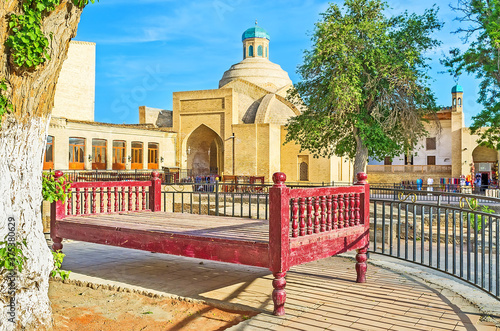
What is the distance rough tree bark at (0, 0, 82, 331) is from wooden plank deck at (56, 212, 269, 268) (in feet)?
4.08

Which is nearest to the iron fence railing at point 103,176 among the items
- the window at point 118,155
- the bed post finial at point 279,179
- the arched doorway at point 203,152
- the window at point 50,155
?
the window at point 50,155

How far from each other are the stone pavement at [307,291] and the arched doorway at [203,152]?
89.7ft

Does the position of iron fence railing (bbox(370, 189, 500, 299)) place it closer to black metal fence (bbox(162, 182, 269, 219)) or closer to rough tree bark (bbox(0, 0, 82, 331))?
black metal fence (bbox(162, 182, 269, 219))

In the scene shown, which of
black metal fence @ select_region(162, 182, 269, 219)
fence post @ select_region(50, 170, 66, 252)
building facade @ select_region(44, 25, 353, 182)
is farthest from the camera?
building facade @ select_region(44, 25, 353, 182)

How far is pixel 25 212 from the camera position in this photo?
357 cm

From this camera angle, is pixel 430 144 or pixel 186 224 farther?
pixel 430 144

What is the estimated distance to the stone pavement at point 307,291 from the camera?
12.1 ft

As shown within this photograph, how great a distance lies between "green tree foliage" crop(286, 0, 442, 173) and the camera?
16500 millimetres

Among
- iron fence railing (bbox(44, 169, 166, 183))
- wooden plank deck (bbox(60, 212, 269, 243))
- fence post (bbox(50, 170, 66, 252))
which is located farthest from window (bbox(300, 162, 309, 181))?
fence post (bbox(50, 170, 66, 252))

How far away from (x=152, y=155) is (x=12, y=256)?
28627mm

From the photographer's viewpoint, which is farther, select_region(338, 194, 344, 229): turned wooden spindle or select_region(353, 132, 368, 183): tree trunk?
select_region(353, 132, 368, 183): tree trunk

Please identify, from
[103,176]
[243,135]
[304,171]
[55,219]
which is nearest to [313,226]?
[55,219]

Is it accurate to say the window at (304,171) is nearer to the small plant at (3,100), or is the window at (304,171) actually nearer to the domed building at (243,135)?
the domed building at (243,135)

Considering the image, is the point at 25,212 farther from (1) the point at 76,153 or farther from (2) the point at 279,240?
(1) the point at 76,153
